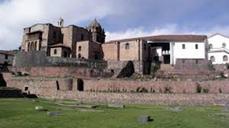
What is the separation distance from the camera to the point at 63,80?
2005 inches

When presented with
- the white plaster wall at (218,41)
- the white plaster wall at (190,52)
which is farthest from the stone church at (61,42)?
the white plaster wall at (218,41)

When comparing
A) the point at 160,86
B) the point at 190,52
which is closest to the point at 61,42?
the point at 190,52

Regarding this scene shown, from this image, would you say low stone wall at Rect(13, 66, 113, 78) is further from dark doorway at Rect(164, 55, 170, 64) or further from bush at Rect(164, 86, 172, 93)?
dark doorway at Rect(164, 55, 170, 64)

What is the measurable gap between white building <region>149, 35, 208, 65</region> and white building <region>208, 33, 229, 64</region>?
1947 mm

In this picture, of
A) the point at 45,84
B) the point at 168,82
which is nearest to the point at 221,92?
the point at 168,82

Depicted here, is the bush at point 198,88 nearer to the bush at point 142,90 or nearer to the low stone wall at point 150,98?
the low stone wall at point 150,98

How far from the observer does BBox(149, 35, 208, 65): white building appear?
70250mm

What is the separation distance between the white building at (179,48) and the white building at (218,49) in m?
1.95

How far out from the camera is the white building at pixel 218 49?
71.4 m

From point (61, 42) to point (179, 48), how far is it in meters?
22.5

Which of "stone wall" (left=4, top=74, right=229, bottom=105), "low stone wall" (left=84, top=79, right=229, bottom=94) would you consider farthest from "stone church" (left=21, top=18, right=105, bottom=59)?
"low stone wall" (left=84, top=79, right=229, bottom=94)

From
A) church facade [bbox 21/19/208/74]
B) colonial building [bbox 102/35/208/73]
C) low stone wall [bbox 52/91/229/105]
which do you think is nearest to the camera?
low stone wall [bbox 52/91/229/105]

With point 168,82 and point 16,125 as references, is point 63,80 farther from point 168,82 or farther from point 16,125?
point 16,125

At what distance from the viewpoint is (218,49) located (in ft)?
236
